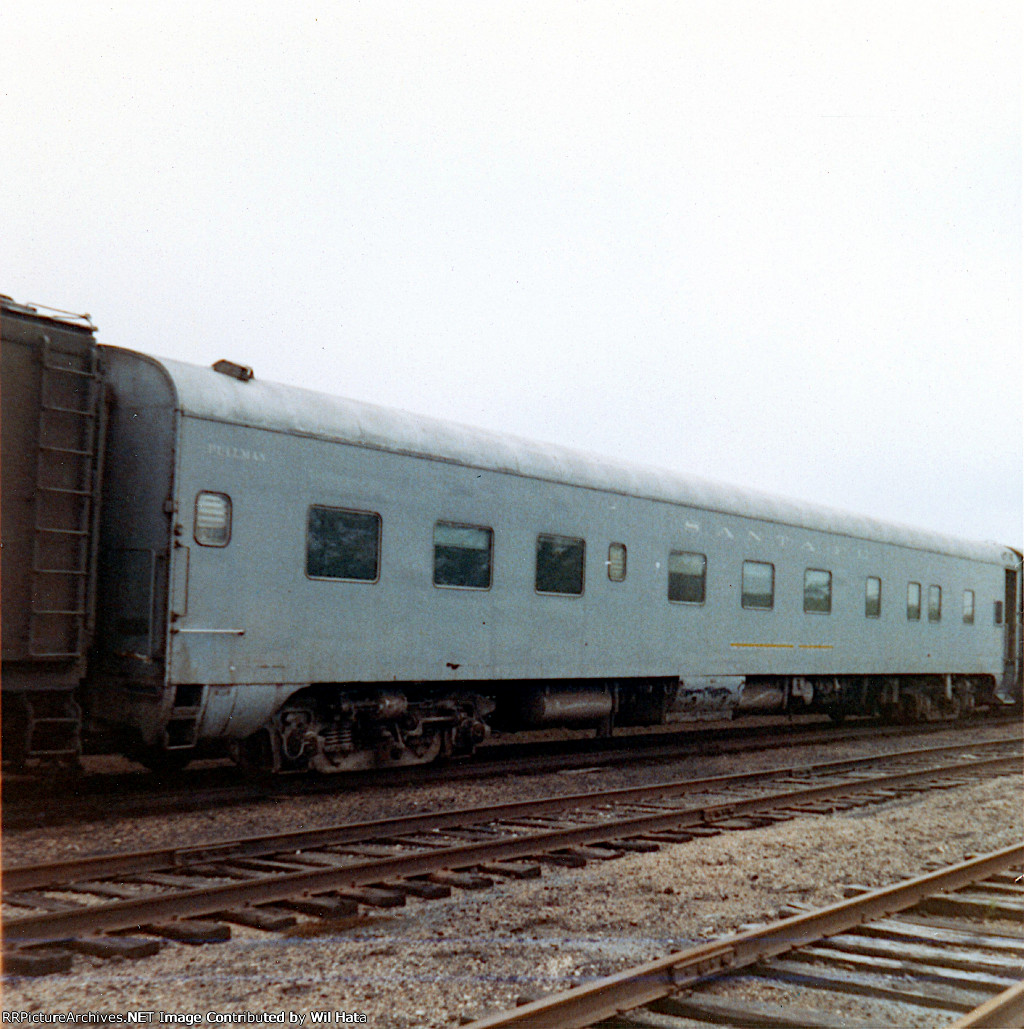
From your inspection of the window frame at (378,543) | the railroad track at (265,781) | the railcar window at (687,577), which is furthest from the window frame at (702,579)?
the window frame at (378,543)

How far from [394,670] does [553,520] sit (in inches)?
110

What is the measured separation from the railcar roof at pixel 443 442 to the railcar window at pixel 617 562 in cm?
68

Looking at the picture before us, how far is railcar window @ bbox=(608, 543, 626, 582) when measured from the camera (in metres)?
12.6

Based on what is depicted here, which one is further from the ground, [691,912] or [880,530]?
[880,530]

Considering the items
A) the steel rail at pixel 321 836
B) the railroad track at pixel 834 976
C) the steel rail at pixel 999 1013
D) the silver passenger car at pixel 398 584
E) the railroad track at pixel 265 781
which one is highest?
the silver passenger car at pixel 398 584

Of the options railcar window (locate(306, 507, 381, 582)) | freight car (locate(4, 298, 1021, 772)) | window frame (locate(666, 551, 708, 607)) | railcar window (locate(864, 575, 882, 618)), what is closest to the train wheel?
freight car (locate(4, 298, 1021, 772))

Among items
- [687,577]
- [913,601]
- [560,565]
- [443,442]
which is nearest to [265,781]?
[443,442]

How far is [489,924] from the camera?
561cm

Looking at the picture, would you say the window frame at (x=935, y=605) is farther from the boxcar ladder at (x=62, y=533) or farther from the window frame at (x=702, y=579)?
the boxcar ladder at (x=62, y=533)

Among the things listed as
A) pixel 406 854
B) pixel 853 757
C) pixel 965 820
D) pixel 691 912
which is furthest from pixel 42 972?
pixel 853 757

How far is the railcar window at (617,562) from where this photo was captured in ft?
41.4

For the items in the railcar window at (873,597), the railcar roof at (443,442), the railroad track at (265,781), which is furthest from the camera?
the railcar window at (873,597)

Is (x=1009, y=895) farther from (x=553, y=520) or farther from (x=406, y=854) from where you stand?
(x=553, y=520)

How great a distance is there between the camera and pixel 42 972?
4570 mm
